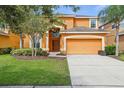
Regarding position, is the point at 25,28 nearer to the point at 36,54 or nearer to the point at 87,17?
the point at 36,54


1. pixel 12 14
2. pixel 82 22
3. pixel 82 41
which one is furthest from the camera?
pixel 82 22

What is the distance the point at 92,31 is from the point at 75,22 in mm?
8675

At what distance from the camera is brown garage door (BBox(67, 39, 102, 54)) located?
30.0 metres

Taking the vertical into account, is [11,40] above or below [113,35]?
below

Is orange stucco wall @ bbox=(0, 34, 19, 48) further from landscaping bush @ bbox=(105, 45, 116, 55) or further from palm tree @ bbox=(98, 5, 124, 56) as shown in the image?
palm tree @ bbox=(98, 5, 124, 56)

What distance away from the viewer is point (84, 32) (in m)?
29.6

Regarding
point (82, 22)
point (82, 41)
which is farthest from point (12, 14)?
point (82, 22)

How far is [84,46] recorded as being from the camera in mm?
30016

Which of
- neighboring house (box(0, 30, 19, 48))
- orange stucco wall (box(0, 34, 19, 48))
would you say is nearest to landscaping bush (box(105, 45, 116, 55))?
orange stucco wall (box(0, 34, 19, 48))

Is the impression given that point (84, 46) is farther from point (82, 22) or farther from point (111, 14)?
point (82, 22)

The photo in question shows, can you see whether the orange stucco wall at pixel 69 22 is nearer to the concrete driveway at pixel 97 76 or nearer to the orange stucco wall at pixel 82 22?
the orange stucco wall at pixel 82 22

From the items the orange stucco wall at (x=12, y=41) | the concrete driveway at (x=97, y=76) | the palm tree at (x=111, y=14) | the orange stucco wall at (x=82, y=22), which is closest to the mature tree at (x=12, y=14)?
the concrete driveway at (x=97, y=76)

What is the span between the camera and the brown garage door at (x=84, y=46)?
98.3ft
